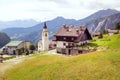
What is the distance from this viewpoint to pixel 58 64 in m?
49.8

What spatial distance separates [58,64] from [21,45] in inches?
4889

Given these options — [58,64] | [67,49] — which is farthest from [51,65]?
[67,49]

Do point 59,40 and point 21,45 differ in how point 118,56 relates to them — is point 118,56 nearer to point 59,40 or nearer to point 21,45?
point 59,40

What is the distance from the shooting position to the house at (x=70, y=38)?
282 feet

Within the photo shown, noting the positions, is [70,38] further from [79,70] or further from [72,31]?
[79,70]

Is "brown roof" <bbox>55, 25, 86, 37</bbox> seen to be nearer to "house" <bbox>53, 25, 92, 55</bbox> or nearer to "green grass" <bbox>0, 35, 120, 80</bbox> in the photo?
Result: "house" <bbox>53, 25, 92, 55</bbox>

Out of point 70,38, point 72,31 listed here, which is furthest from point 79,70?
point 72,31

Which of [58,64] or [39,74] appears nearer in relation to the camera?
[39,74]

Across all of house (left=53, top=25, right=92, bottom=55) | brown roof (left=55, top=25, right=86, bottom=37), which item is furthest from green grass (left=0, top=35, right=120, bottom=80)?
brown roof (left=55, top=25, right=86, bottom=37)

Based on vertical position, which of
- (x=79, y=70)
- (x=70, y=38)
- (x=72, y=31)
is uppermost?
(x=72, y=31)

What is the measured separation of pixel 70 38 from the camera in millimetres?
87938

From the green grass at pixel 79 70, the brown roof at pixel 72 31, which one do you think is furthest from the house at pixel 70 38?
the green grass at pixel 79 70

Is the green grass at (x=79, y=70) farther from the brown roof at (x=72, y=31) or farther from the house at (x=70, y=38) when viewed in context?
the brown roof at (x=72, y=31)

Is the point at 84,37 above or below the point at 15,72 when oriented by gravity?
above
